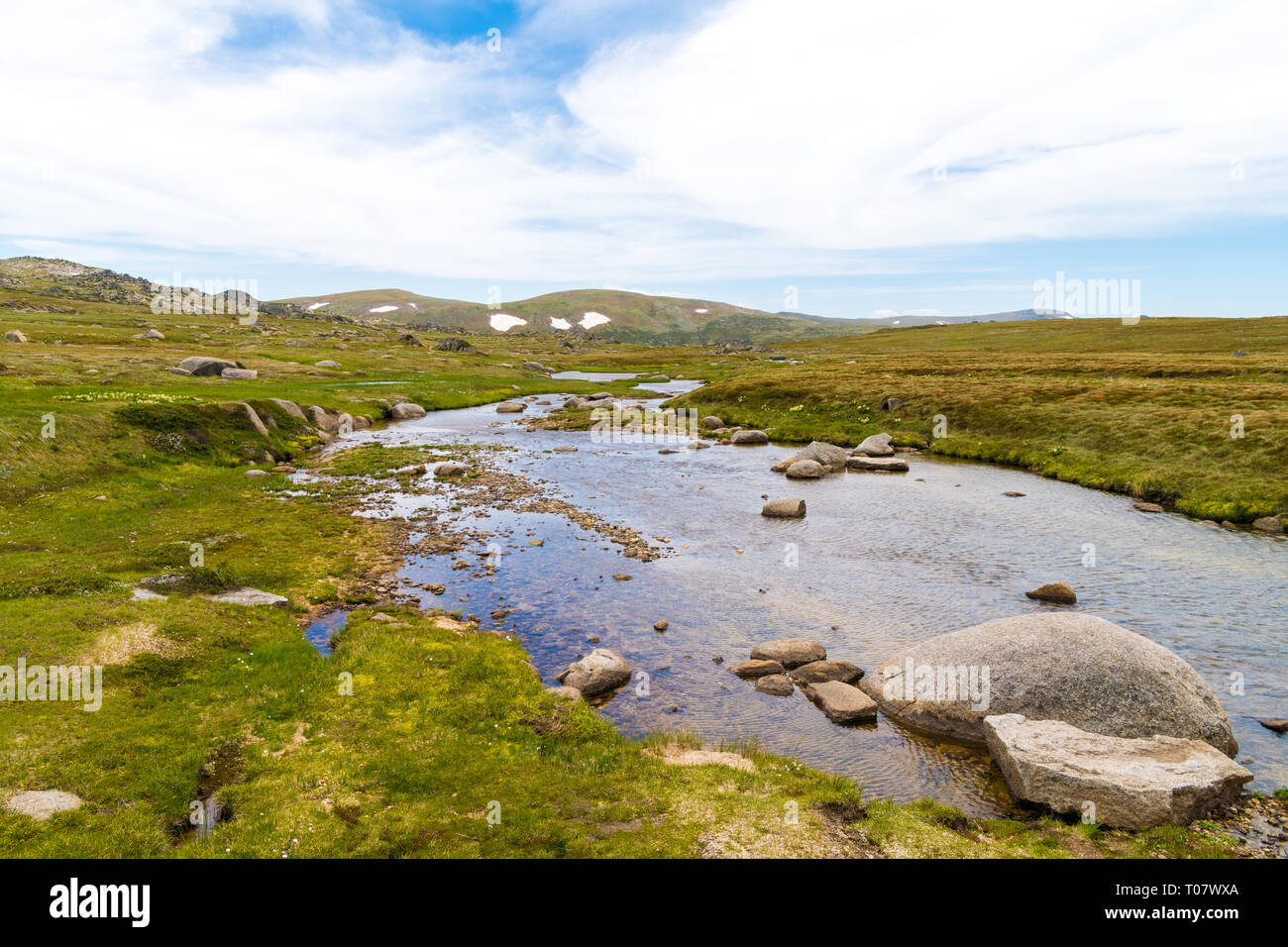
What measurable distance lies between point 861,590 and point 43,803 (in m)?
28.3

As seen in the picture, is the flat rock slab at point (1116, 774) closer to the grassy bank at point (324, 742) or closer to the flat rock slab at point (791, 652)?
the grassy bank at point (324, 742)

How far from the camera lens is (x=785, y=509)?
41.3 metres

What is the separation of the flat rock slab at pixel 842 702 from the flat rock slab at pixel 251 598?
21490 millimetres

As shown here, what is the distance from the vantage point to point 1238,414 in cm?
5047

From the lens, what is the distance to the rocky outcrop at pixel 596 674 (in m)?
20.4

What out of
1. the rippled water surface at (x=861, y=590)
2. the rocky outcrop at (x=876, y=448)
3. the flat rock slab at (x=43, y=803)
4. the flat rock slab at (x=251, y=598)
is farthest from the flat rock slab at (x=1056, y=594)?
the rocky outcrop at (x=876, y=448)

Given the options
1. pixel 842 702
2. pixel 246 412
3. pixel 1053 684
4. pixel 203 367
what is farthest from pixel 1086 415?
pixel 203 367

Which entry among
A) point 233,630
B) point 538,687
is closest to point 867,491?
point 538,687

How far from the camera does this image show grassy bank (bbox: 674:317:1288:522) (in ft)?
141

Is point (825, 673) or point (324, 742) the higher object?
point (825, 673)

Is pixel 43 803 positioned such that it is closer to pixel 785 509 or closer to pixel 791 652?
pixel 791 652

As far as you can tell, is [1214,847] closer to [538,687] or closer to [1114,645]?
[1114,645]
